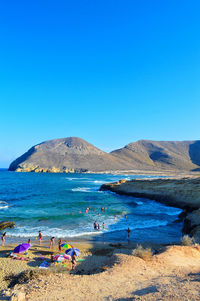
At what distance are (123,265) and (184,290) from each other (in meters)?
4.00

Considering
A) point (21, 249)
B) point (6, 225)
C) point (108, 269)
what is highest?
point (108, 269)

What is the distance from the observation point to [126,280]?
9.61 meters

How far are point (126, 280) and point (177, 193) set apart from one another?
104 feet

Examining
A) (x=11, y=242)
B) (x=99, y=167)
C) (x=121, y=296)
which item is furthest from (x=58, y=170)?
(x=121, y=296)

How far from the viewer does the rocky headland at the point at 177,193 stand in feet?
71.8

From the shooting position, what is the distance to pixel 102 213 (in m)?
31.0

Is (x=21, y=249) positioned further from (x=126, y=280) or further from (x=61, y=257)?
(x=126, y=280)

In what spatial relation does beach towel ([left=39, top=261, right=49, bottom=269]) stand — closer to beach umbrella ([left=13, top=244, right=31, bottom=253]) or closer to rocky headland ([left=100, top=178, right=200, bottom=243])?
beach umbrella ([left=13, top=244, right=31, bottom=253])

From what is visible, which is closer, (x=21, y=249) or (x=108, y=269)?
(x=108, y=269)

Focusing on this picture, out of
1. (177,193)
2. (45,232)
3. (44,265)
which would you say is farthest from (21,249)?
(177,193)

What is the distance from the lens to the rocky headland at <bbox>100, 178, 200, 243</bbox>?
21.9m

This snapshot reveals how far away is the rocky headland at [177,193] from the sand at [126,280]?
21.2 ft

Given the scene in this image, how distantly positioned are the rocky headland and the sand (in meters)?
6.46

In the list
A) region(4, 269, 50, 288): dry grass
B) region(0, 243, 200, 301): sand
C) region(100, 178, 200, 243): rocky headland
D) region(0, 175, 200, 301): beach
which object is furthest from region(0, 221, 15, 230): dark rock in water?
region(100, 178, 200, 243): rocky headland
